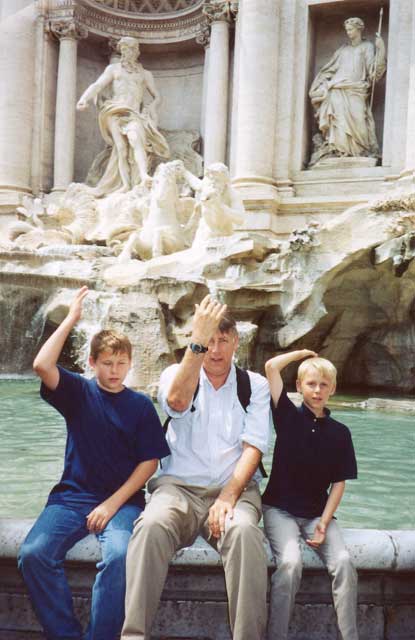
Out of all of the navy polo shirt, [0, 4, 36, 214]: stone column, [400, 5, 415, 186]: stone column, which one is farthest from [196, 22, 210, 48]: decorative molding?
the navy polo shirt

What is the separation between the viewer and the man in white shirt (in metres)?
2.39

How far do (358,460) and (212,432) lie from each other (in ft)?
9.61

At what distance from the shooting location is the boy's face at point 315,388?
2.92 metres

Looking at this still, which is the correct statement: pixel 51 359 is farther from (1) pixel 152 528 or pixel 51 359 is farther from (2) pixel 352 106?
(2) pixel 352 106

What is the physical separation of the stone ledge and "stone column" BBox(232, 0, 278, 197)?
13871 millimetres

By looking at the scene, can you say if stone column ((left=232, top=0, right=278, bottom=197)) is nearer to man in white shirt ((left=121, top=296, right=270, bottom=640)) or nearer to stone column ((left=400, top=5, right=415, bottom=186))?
stone column ((left=400, top=5, right=415, bottom=186))

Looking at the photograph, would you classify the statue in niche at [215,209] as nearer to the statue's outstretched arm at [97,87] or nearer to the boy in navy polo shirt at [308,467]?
the statue's outstretched arm at [97,87]

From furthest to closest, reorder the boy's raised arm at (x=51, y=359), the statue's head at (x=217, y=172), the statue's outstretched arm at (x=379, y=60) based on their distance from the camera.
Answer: the statue's outstretched arm at (x=379, y=60)
the statue's head at (x=217, y=172)
the boy's raised arm at (x=51, y=359)

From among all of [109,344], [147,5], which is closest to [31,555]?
[109,344]

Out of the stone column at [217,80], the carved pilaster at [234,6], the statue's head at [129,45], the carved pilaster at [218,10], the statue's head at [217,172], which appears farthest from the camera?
the statue's head at [129,45]

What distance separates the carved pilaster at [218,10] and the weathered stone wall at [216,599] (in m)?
16.6

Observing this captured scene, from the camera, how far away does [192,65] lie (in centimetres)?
1955

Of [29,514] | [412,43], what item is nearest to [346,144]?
[412,43]

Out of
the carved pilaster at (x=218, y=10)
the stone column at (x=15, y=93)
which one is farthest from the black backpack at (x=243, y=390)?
the carved pilaster at (x=218, y=10)
